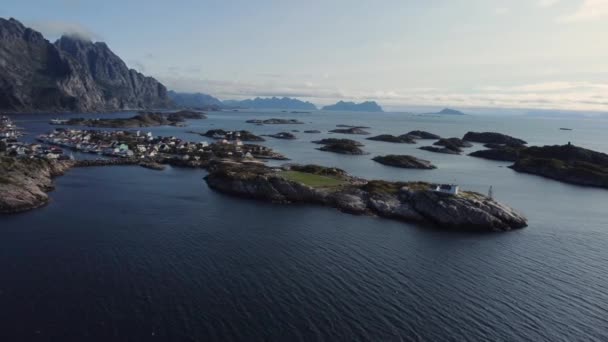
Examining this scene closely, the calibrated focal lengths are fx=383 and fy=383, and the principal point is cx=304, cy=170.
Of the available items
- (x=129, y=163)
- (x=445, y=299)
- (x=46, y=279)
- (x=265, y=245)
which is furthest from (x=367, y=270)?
(x=129, y=163)

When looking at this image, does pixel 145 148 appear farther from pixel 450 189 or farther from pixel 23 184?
pixel 450 189

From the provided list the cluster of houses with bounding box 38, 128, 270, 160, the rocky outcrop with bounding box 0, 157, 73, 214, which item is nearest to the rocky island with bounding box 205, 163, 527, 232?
the rocky outcrop with bounding box 0, 157, 73, 214

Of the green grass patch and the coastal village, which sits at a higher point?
the green grass patch

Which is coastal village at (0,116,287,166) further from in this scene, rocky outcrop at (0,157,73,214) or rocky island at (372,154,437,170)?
rocky island at (372,154,437,170)

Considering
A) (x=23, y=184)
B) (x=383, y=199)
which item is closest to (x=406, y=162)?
(x=383, y=199)

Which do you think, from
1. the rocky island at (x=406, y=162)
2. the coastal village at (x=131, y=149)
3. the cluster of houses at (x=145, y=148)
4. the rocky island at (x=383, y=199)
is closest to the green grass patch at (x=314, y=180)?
the rocky island at (x=383, y=199)

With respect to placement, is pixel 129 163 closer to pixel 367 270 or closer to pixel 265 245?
pixel 265 245

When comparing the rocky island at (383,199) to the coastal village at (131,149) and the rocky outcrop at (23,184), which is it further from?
the coastal village at (131,149)
